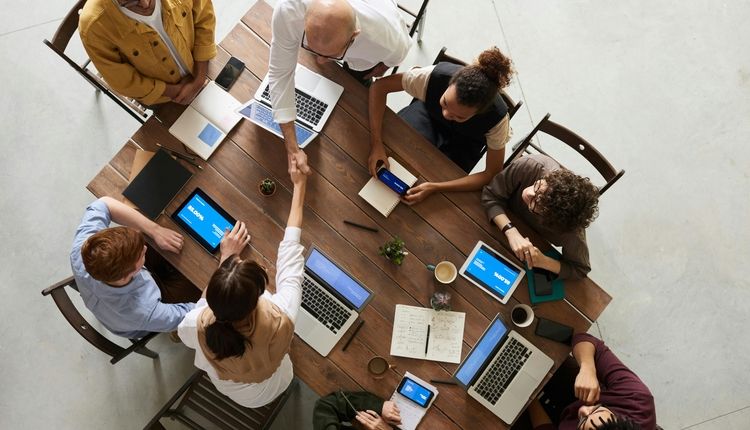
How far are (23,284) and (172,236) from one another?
1520 millimetres

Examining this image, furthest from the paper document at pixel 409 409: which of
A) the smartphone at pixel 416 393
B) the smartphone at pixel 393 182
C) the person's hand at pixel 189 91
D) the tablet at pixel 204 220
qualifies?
the person's hand at pixel 189 91

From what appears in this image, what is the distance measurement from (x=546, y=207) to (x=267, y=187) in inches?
47.8

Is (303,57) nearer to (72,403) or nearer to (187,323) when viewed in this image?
(187,323)

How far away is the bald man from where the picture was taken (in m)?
2.02

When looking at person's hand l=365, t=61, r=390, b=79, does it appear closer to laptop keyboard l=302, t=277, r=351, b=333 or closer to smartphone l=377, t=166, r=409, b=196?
smartphone l=377, t=166, r=409, b=196

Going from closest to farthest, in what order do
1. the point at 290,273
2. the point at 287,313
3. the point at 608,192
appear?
the point at 287,313 → the point at 290,273 → the point at 608,192

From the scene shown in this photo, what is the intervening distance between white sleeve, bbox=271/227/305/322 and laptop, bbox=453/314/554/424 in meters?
0.80

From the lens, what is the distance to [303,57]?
8.23 feet

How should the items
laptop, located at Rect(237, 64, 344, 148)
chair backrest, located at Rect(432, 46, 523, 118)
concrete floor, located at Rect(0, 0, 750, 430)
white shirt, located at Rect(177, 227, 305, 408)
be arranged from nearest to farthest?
white shirt, located at Rect(177, 227, 305, 408), laptop, located at Rect(237, 64, 344, 148), chair backrest, located at Rect(432, 46, 523, 118), concrete floor, located at Rect(0, 0, 750, 430)

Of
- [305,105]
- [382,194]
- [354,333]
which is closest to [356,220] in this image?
[382,194]

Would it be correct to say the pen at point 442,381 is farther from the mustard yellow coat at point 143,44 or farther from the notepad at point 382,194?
the mustard yellow coat at point 143,44

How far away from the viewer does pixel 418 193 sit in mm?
2363

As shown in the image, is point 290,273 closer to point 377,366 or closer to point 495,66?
point 377,366

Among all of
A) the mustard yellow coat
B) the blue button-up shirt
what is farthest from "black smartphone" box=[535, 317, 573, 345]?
the mustard yellow coat
